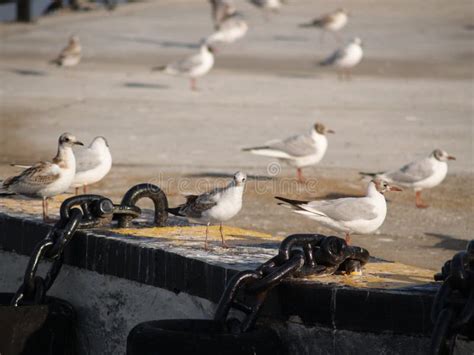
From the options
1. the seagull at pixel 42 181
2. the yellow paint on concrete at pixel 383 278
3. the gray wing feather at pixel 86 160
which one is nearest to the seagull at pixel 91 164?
the gray wing feather at pixel 86 160

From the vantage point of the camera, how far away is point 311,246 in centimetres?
579

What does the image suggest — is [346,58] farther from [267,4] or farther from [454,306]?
[454,306]

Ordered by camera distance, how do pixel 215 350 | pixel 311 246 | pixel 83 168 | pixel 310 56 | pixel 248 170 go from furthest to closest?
pixel 310 56 → pixel 248 170 → pixel 83 168 → pixel 311 246 → pixel 215 350

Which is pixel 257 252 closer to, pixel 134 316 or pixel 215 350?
pixel 134 316

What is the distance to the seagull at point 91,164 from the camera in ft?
33.6

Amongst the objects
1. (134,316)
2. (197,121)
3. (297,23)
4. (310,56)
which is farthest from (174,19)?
(134,316)

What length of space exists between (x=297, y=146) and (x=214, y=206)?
533 cm

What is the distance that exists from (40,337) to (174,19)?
2278 cm

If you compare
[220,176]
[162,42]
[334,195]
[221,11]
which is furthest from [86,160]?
[221,11]

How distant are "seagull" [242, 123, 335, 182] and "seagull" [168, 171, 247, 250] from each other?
194 inches

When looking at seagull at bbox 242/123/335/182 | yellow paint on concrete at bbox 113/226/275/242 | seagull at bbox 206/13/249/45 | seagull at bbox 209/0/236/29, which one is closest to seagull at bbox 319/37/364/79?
seagull at bbox 206/13/249/45

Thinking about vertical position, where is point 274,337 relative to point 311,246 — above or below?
below

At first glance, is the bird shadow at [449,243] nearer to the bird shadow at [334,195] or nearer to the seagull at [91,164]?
the bird shadow at [334,195]

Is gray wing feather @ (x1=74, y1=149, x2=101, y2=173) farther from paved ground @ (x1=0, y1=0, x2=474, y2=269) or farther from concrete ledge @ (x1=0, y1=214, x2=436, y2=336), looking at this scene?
concrete ledge @ (x1=0, y1=214, x2=436, y2=336)
